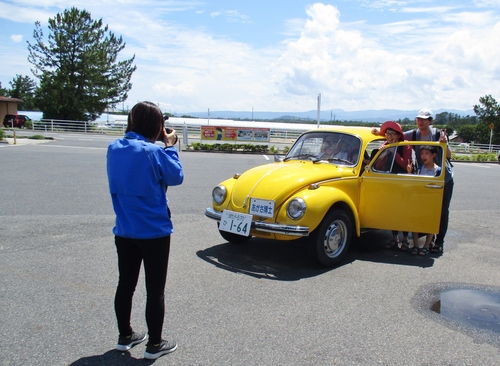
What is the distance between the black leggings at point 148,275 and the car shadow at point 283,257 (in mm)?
1967

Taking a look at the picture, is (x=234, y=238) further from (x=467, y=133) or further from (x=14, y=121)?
(x=467, y=133)

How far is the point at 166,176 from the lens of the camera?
123 inches

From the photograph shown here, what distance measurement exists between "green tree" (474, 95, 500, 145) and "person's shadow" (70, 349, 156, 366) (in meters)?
61.6

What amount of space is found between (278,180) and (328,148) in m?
1.26

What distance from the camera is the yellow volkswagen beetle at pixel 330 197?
5.28 m

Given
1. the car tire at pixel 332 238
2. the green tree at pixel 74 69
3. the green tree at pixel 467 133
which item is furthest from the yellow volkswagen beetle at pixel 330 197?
the green tree at pixel 467 133

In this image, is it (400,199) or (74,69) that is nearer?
(400,199)

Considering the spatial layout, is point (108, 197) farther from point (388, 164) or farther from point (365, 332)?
point (365, 332)

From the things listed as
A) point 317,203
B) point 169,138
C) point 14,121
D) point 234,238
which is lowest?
point 234,238

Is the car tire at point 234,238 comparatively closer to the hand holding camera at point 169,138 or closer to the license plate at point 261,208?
the license plate at point 261,208

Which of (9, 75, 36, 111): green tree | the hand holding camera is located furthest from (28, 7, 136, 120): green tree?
the hand holding camera

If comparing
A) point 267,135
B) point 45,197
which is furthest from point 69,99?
point 45,197

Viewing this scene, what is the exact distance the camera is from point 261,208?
17.6 ft

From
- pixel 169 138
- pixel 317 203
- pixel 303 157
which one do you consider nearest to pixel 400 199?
pixel 317 203
